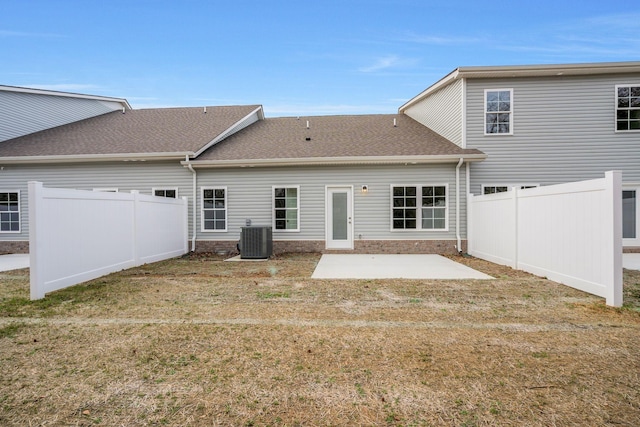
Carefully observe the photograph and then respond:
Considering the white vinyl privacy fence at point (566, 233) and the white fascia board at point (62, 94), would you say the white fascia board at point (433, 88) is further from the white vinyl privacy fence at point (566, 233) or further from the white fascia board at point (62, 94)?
the white fascia board at point (62, 94)

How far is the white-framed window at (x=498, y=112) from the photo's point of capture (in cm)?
1197

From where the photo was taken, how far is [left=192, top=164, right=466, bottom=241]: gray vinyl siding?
12.1m

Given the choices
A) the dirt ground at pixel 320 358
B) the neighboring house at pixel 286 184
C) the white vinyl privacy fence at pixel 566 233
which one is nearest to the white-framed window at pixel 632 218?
the neighboring house at pixel 286 184

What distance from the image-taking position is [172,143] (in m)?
12.9

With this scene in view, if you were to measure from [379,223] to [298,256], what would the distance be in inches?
122

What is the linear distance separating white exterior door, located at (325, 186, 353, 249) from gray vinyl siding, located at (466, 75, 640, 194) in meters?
4.44

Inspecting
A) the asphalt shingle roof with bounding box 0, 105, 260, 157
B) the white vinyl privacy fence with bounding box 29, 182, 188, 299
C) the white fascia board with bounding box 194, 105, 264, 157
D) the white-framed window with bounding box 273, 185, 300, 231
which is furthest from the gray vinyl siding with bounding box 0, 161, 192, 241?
the white-framed window with bounding box 273, 185, 300, 231

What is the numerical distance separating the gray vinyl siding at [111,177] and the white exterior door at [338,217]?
16.8 feet

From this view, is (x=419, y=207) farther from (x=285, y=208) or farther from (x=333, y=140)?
(x=285, y=208)

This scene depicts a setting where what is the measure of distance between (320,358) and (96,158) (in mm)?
12433

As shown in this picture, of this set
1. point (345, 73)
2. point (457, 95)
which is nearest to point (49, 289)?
point (457, 95)

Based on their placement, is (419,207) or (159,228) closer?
(159,228)

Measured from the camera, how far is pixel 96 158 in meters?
12.3

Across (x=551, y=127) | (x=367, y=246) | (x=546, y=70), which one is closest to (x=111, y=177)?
(x=367, y=246)
